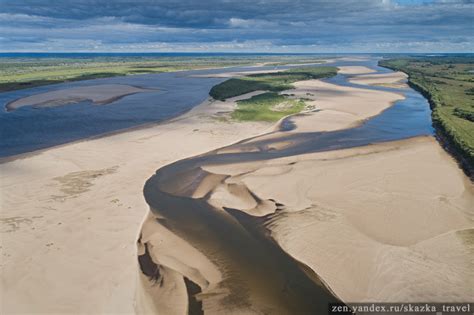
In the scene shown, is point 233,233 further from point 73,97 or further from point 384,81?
point 384,81

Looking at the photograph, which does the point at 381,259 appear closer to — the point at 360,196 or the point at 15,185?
the point at 360,196

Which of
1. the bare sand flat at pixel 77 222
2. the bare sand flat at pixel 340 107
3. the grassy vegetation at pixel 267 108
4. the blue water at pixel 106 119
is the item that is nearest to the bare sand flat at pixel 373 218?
the bare sand flat at pixel 77 222

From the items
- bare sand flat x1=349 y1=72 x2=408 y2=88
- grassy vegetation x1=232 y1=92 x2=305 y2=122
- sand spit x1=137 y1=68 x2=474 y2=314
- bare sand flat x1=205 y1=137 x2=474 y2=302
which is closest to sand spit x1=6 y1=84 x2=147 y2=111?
grassy vegetation x1=232 y1=92 x2=305 y2=122

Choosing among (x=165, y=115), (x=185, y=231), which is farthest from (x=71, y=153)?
(x=165, y=115)

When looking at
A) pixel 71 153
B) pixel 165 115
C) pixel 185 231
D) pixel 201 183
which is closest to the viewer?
pixel 185 231

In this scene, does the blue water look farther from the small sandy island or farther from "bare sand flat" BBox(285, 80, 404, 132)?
the small sandy island
